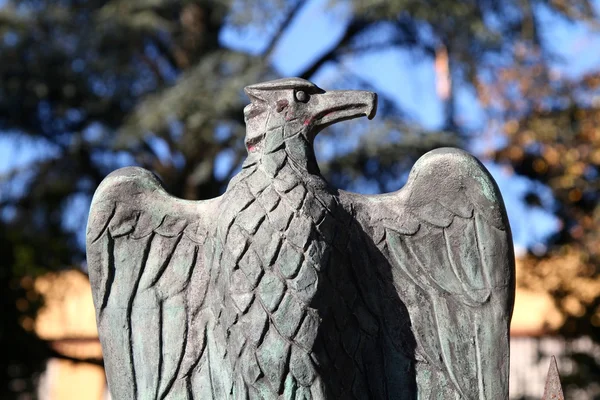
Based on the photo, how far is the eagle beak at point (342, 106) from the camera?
271 cm

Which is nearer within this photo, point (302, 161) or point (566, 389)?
point (302, 161)

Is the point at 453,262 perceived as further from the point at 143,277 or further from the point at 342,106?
the point at 143,277

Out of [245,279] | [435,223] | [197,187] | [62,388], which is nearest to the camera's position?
[245,279]

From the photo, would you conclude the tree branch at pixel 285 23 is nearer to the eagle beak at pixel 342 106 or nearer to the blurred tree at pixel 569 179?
the blurred tree at pixel 569 179

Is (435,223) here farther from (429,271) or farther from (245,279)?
(245,279)

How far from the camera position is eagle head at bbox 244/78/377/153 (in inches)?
107

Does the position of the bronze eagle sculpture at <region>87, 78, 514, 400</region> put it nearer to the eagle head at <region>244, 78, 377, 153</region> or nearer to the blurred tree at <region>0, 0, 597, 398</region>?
the eagle head at <region>244, 78, 377, 153</region>

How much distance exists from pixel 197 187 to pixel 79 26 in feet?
6.91

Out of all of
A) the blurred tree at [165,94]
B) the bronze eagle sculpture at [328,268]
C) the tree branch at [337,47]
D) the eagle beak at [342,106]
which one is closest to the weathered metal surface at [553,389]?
the bronze eagle sculpture at [328,268]

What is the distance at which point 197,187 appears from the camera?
883cm

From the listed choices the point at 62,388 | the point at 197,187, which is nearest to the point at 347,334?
the point at 197,187

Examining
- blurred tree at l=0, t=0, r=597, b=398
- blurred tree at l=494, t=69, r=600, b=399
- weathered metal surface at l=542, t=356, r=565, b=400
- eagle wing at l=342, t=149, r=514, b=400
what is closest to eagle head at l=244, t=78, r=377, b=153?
eagle wing at l=342, t=149, r=514, b=400

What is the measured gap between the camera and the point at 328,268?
2594mm

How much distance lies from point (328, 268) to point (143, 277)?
2.02ft
